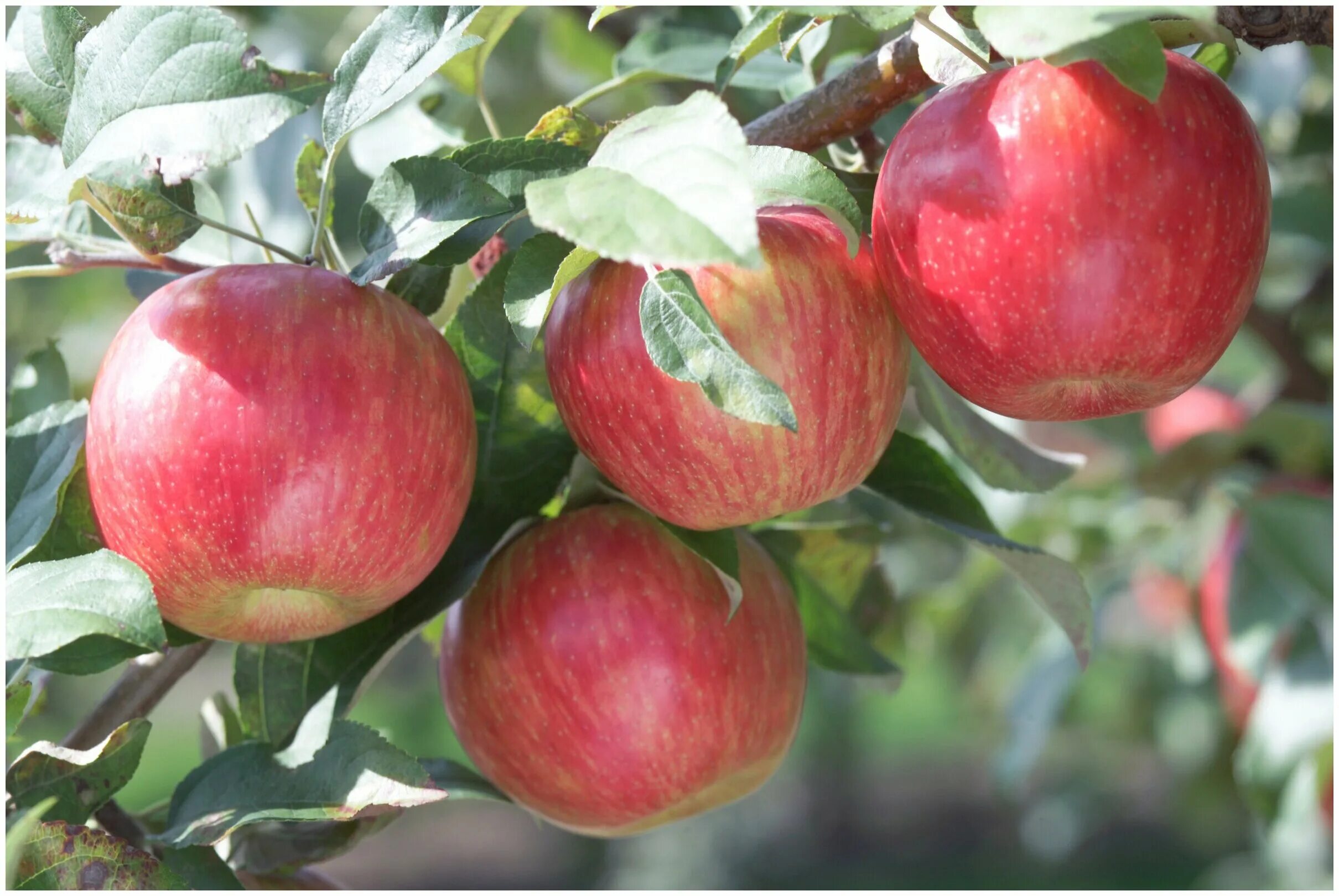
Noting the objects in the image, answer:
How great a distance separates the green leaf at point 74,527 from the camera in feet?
2.15

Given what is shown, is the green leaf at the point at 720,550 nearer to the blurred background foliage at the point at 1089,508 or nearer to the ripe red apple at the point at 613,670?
the ripe red apple at the point at 613,670

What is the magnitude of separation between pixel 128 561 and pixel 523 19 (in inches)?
39.3

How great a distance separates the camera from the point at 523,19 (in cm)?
135

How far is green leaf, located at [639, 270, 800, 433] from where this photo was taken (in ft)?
1.49

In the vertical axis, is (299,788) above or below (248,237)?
below

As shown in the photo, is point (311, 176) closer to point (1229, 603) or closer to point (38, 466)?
point (38, 466)

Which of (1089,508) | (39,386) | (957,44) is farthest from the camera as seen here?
(1089,508)

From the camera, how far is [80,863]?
1.85ft

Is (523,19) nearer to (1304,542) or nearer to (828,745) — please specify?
(1304,542)

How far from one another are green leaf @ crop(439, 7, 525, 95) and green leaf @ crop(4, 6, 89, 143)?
0.21 metres

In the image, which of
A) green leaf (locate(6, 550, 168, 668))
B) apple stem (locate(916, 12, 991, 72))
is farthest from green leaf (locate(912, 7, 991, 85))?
green leaf (locate(6, 550, 168, 668))

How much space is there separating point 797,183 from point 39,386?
0.55 metres

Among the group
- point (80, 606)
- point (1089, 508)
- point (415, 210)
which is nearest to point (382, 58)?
point (415, 210)

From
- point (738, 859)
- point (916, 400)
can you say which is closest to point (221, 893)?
point (916, 400)
